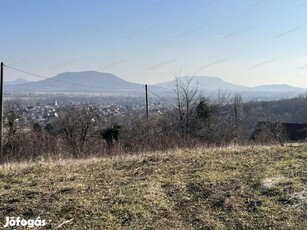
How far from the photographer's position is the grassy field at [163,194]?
14.9 feet

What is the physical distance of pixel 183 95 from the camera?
27.1 metres

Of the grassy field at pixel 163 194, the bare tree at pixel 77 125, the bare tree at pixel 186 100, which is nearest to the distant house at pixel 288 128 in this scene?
the bare tree at pixel 186 100

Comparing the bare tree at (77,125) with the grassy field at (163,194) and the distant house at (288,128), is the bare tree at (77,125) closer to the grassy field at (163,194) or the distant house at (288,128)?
the distant house at (288,128)

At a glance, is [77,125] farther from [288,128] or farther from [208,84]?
[208,84]

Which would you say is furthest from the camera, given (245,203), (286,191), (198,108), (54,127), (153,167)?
(54,127)

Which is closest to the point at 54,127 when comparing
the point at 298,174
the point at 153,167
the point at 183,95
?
the point at 183,95

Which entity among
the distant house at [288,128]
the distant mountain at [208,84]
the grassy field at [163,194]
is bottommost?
the distant house at [288,128]

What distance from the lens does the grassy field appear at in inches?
179

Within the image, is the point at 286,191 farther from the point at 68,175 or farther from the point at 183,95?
the point at 183,95

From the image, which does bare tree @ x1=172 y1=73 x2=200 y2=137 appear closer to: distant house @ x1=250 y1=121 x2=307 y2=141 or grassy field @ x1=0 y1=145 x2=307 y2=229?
distant house @ x1=250 y1=121 x2=307 y2=141

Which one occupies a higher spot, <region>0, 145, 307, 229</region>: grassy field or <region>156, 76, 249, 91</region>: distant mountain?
<region>156, 76, 249, 91</region>: distant mountain

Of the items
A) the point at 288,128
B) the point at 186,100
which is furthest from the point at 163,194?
the point at 288,128

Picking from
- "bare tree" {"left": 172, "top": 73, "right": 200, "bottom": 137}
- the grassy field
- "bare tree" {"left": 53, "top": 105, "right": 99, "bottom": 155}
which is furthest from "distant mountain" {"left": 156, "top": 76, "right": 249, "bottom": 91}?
the grassy field

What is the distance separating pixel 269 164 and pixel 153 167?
231 centimetres
